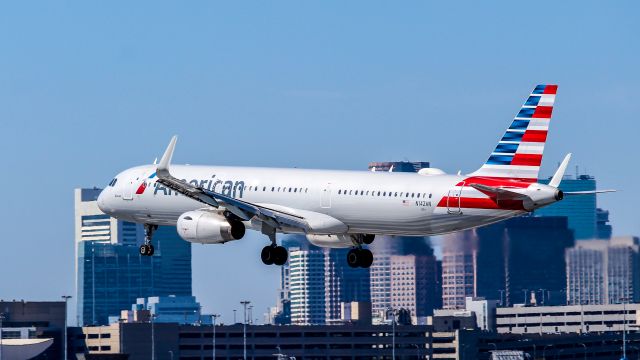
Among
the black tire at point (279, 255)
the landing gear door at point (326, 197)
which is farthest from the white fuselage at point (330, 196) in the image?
the black tire at point (279, 255)

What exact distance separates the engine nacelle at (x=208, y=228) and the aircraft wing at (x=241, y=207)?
0.68 metres

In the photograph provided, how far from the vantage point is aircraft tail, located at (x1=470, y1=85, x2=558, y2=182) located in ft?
313

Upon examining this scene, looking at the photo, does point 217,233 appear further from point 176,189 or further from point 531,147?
point 531,147

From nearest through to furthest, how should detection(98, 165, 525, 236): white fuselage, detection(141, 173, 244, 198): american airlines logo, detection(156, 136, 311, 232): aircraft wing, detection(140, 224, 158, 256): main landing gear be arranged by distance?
detection(98, 165, 525, 236): white fuselage, detection(156, 136, 311, 232): aircraft wing, detection(141, 173, 244, 198): american airlines logo, detection(140, 224, 158, 256): main landing gear

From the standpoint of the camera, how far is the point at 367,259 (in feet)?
339

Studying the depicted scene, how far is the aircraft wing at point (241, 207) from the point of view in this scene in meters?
99.1

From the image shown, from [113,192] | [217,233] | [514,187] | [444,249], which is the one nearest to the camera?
[514,187]

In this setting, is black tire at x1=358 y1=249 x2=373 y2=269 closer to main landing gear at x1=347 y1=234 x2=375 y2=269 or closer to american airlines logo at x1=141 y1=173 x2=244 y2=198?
main landing gear at x1=347 y1=234 x2=375 y2=269

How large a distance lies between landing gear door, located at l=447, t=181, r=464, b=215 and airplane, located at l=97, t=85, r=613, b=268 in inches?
2.1

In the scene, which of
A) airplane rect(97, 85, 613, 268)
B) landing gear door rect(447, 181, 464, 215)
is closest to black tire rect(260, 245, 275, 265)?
airplane rect(97, 85, 613, 268)

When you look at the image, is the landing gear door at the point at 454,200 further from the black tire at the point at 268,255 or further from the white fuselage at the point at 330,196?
the black tire at the point at 268,255

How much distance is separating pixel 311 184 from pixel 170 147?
29.0 ft

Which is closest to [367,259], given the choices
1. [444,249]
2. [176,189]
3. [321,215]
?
[321,215]

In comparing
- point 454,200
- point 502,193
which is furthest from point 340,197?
point 502,193
